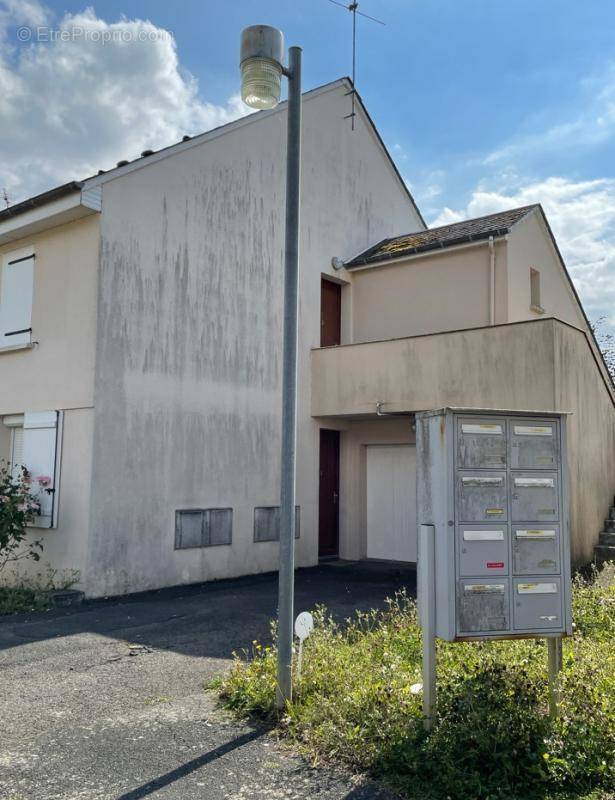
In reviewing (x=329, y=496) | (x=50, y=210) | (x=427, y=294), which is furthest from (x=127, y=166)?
(x=329, y=496)

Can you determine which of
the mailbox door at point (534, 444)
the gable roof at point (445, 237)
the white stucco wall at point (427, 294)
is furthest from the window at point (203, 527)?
the mailbox door at point (534, 444)

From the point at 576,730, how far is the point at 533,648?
1.69 metres

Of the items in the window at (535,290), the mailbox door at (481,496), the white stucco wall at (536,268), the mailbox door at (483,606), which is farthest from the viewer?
the window at (535,290)

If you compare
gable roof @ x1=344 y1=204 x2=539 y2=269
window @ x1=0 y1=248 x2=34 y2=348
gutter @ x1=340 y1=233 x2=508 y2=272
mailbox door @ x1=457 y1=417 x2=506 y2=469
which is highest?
gable roof @ x1=344 y1=204 x2=539 y2=269

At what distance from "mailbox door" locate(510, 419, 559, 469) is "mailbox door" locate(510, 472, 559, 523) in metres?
0.07

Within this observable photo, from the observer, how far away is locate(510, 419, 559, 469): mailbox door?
4559 millimetres

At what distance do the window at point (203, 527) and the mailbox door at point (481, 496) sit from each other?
6978 millimetres

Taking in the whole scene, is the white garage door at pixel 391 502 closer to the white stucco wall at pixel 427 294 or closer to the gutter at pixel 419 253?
the white stucco wall at pixel 427 294

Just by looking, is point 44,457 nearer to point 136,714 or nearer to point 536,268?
point 136,714

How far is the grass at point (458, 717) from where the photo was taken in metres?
3.66

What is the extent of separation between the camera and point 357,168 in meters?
15.3

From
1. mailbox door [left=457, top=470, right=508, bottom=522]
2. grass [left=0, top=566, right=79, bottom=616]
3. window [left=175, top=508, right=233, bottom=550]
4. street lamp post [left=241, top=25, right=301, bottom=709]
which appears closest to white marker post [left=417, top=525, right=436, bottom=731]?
mailbox door [left=457, top=470, right=508, bottom=522]

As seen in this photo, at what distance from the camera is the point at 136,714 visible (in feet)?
16.1

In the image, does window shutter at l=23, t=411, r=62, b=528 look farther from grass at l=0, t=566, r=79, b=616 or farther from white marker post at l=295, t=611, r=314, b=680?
white marker post at l=295, t=611, r=314, b=680
